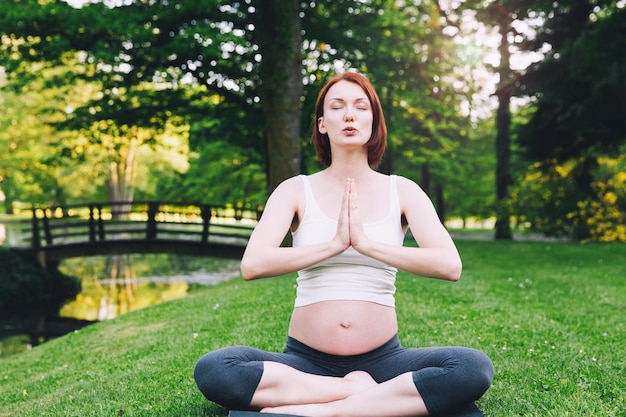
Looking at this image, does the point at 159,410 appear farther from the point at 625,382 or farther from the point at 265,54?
the point at 265,54

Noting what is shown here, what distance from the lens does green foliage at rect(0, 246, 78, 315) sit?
14047mm

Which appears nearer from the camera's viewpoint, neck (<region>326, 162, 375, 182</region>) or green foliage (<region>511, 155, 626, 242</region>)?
neck (<region>326, 162, 375, 182</region>)

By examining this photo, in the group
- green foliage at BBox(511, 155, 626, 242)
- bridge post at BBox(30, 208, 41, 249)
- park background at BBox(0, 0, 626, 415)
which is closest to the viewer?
park background at BBox(0, 0, 626, 415)

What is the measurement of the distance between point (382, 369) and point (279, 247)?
2.89 feet

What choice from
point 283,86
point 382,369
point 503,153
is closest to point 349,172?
point 382,369

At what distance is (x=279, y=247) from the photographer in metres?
3.01

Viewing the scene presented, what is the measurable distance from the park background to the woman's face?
6.53ft

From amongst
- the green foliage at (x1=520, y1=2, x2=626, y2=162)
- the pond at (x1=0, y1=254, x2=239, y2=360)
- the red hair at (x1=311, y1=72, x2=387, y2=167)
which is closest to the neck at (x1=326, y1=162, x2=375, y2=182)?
the red hair at (x1=311, y1=72, x2=387, y2=167)

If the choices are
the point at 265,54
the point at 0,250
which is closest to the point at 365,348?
the point at 265,54

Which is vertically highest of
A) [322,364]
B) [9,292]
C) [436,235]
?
[436,235]

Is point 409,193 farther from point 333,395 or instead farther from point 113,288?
point 113,288

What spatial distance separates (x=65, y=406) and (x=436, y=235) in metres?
2.92

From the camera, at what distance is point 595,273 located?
1020 cm

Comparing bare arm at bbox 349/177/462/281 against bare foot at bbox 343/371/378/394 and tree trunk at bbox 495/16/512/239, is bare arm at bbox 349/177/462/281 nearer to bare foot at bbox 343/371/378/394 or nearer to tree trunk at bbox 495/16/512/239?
bare foot at bbox 343/371/378/394
